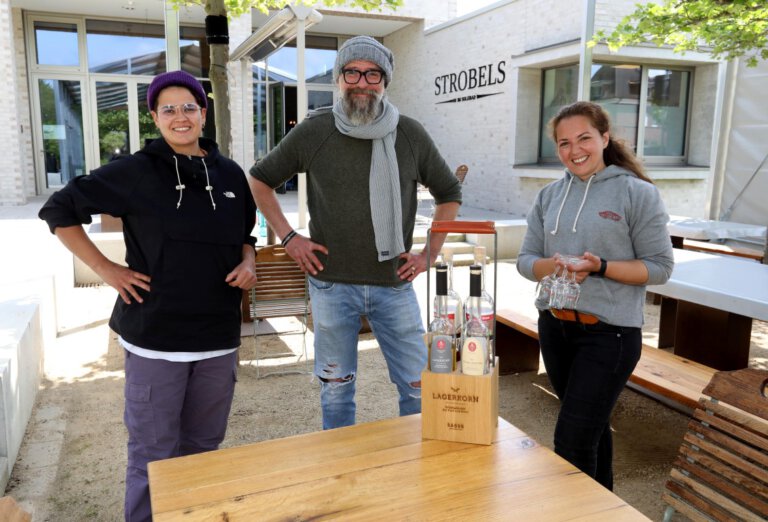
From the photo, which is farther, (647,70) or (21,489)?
(647,70)

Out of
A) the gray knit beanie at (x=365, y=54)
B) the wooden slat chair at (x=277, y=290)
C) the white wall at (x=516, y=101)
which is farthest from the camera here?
the white wall at (x=516, y=101)

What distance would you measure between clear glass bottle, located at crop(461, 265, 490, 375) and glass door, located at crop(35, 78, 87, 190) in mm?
14144

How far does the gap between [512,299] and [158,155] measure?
512 centimetres

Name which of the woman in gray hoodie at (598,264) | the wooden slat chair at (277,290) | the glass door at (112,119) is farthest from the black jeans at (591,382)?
the glass door at (112,119)

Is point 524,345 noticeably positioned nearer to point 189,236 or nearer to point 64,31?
point 189,236

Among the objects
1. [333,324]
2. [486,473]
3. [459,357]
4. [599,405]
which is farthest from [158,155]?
[599,405]

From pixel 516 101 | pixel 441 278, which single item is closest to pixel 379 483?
pixel 441 278

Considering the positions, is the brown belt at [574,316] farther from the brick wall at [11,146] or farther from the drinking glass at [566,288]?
the brick wall at [11,146]

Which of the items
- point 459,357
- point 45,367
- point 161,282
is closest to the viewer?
point 459,357

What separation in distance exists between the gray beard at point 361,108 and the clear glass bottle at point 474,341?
3.21 feet

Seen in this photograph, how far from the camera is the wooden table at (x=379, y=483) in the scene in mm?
1405

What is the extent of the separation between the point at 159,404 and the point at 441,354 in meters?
1.03

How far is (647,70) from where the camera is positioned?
11.4m

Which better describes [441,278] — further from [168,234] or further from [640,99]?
[640,99]
